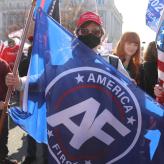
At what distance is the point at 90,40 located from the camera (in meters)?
4.20

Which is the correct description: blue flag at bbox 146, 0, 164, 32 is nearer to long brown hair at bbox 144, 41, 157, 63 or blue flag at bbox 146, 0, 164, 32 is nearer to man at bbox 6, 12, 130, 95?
long brown hair at bbox 144, 41, 157, 63

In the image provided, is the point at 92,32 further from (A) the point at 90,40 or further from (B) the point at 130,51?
(B) the point at 130,51

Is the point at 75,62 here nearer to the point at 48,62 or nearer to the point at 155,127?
the point at 48,62

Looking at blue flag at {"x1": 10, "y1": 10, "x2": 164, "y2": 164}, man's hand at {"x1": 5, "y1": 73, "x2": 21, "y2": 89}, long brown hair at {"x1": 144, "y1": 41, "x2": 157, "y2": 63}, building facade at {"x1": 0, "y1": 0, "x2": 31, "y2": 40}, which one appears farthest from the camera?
building facade at {"x1": 0, "y1": 0, "x2": 31, "y2": 40}

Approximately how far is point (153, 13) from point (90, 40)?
4.60 meters

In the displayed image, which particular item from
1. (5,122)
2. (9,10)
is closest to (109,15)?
(9,10)

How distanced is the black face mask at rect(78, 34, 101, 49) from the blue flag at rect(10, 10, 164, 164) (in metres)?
0.25

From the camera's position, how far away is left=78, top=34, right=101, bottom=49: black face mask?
420 cm

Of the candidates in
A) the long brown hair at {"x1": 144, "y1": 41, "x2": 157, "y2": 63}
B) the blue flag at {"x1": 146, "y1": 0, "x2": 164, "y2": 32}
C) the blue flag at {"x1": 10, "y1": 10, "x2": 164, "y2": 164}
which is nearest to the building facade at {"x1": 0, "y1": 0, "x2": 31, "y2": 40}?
the blue flag at {"x1": 146, "y1": 0, "x2": 164, "y2": 32}

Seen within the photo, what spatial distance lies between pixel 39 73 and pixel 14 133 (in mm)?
4505

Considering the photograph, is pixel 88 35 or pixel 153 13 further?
pixel 153 13

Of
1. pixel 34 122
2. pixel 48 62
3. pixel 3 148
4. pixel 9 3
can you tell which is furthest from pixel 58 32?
pixel 9 3

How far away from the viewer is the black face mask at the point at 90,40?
4199mm

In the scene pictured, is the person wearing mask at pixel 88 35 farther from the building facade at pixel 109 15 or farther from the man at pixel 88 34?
the building facade at pixel 109 15
